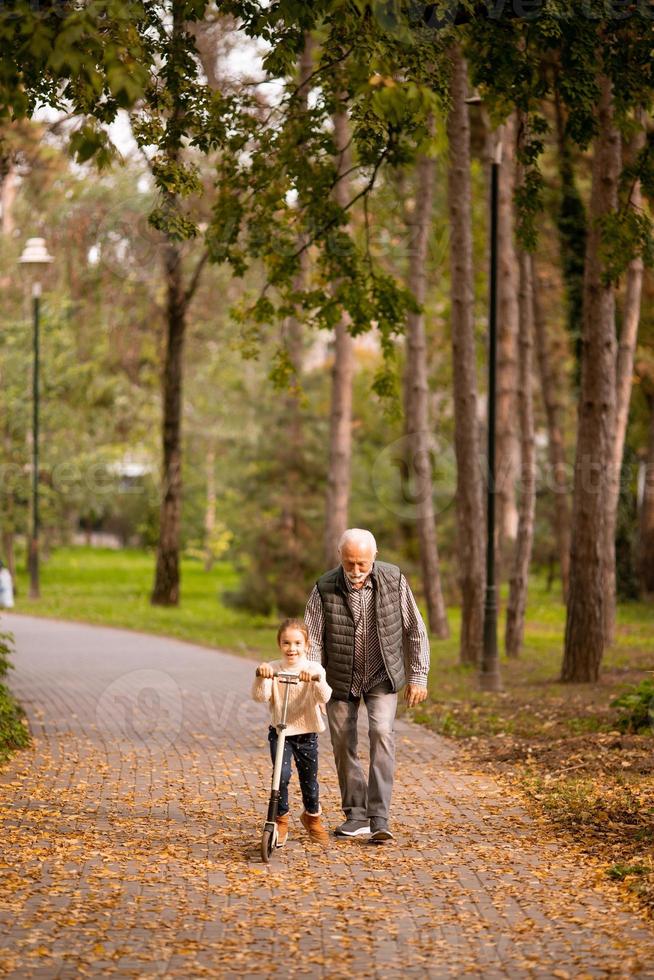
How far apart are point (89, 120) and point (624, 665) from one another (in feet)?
45.3

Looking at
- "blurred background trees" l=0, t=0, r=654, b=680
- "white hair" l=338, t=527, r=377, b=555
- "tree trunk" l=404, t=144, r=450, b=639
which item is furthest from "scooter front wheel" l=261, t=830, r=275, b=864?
"tree trunk" l=404, t=144, r=450, b=639

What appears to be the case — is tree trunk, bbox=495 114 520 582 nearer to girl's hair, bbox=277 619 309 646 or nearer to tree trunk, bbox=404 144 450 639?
tree trunk, bbox=404 144 450 639

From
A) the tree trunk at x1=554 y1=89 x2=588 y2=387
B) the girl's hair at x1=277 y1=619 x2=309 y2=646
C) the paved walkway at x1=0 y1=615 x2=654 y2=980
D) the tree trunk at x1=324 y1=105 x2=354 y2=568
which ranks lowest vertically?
the paved walkway at x1=0 y1=615 x2=654 y2=980

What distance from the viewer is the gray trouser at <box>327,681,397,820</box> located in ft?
27.5

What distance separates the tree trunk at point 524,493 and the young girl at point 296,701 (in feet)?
44.0

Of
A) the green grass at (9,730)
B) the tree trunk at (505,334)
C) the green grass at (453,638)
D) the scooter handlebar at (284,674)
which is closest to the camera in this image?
the scooter handlebar at (284,674)

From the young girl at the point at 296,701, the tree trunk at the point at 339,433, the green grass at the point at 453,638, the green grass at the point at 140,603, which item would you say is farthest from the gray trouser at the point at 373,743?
the tree trunk at the point at 339,433

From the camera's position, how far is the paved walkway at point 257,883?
6.07m

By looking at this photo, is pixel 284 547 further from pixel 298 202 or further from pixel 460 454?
pixel 298 202

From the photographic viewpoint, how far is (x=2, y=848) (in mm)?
8039

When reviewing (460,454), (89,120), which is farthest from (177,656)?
(89,120)

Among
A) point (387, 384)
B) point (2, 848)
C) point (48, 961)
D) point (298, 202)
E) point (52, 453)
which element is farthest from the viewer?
point (52, 453)

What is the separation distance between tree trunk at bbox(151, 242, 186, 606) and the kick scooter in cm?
2405

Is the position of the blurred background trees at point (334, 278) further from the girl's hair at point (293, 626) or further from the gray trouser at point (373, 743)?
the gray trouser at point (373, 743)
